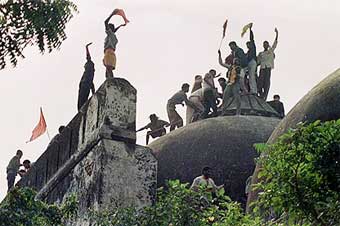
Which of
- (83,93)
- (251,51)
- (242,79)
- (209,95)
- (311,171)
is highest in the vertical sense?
(251,51)

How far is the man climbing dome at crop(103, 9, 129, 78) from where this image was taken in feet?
46.4

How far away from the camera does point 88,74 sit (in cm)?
1416

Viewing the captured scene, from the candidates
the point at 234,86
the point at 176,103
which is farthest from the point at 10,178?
the point at 234,86

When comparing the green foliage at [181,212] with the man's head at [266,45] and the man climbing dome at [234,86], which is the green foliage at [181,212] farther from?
the man's head at [266,45]

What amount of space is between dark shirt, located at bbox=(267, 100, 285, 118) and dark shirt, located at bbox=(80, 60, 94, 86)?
181 inches

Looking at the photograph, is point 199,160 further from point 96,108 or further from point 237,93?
point 96,108

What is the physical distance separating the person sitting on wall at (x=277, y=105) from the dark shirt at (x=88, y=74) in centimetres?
461

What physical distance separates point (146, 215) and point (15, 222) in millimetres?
2480

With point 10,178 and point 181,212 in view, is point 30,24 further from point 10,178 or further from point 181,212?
point 10,178

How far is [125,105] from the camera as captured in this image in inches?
491

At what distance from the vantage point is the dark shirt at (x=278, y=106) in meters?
17.9

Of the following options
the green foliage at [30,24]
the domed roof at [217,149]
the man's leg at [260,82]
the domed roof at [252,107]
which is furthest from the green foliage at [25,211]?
the man's leg at [260,82]

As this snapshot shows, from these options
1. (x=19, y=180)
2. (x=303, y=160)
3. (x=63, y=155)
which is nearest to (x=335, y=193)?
(x=303, y=160)

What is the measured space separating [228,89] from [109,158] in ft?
17.6
